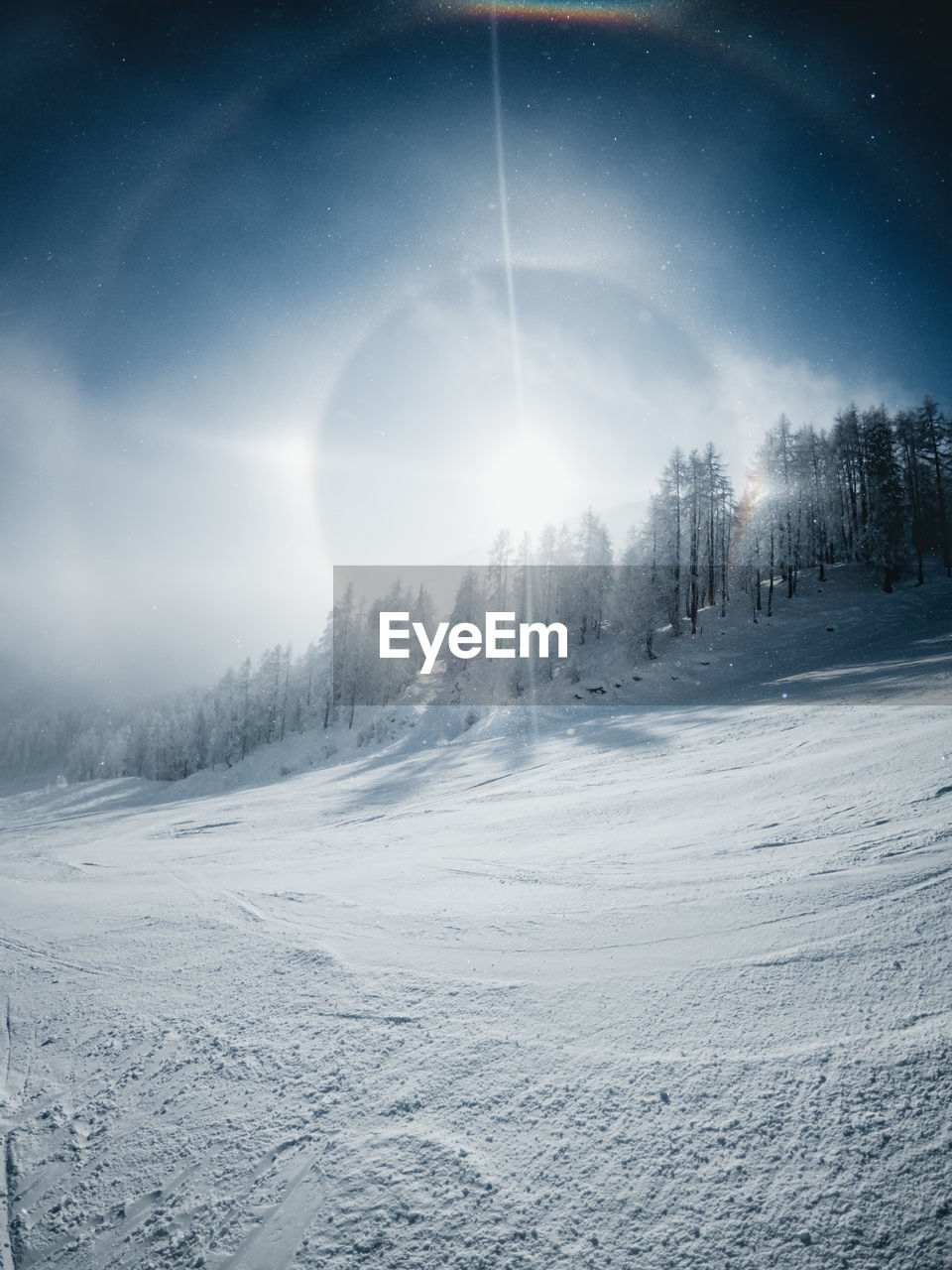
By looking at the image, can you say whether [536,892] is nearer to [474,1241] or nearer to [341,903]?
[341,903]

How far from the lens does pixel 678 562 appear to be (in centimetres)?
3616

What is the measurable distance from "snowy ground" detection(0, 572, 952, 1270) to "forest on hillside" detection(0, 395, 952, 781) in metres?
29.5

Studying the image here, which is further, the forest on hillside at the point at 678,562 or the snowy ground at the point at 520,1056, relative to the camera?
the forest on hillside at the point at 678,562

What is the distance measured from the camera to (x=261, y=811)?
13.6m

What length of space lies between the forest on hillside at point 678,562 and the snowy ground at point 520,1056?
29477 mm

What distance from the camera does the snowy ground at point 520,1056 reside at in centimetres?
157

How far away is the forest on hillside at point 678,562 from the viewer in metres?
33.8

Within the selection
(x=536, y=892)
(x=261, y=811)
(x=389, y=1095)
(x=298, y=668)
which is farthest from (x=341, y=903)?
(x=298, y=668)

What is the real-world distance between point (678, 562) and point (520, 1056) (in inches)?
1488

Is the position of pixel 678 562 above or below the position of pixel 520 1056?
above

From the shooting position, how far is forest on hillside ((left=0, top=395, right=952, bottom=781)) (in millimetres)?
33844

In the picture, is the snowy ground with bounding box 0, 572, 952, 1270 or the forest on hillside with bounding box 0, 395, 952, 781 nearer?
the snowy ground with bounding box 0, 572, 952, 1270

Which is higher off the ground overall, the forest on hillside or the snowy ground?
the forest on hillside

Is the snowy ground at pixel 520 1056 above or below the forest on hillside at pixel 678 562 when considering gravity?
below
